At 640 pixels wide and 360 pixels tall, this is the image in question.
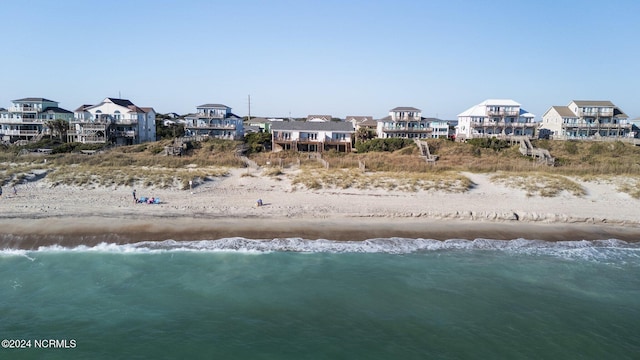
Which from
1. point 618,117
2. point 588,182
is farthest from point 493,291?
point 618,117

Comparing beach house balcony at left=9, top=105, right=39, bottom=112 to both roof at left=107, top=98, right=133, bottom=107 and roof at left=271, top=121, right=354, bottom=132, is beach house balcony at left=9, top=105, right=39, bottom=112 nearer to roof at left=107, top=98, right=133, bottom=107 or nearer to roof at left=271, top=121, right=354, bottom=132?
roof at left=107, top=98, right=133, bottom=107

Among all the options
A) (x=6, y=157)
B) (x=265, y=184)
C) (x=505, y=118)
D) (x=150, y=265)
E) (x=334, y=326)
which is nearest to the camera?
(x=334, y=326)

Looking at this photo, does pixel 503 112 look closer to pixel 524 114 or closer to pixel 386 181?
pixel 524 114

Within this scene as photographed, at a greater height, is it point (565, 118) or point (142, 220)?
point (565, 118)

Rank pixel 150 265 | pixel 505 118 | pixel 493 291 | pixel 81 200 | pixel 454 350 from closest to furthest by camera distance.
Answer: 1. pixel 454 350
2. pixel 493 291
3. pixel 150 265
4. pixel 81 200
5. pixel 505 118

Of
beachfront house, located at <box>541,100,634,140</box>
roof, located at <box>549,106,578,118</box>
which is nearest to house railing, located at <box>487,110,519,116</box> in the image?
beachfront house, located at <box>541,100,634,140</box>

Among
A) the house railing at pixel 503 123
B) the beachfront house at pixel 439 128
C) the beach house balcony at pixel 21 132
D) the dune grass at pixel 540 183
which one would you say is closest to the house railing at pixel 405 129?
the beachfront house at pixel 439 128

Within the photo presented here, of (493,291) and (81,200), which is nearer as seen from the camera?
(493,291)

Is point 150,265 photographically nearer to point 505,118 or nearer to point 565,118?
point 505,118
